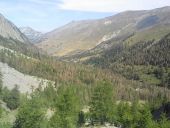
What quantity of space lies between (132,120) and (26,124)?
42.7 meters

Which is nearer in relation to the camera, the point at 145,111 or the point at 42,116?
the point at 42,116

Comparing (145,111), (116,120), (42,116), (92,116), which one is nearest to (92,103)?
(92,116)

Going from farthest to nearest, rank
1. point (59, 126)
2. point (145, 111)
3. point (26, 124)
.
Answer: point (145, 111) < point (59, 126) < point (26, 124)

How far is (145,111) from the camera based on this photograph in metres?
123

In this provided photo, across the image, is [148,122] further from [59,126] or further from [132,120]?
[59,126]

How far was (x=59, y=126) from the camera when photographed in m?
115

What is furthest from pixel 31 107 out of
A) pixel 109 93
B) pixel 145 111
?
pixel 109 93

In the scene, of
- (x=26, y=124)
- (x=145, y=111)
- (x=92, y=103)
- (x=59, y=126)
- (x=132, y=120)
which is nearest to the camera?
(x=26, y=124)

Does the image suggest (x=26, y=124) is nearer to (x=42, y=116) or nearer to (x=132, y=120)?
(x=42, y=116)

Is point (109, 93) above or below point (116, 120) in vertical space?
above

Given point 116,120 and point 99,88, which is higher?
point 99,88

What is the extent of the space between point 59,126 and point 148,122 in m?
27.0

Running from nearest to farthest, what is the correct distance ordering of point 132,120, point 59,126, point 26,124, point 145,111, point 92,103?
point 26,124
point 59,126
point 145,111
point 132,120
point 92,103

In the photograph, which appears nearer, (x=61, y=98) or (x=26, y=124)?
(x=26, y=124)
